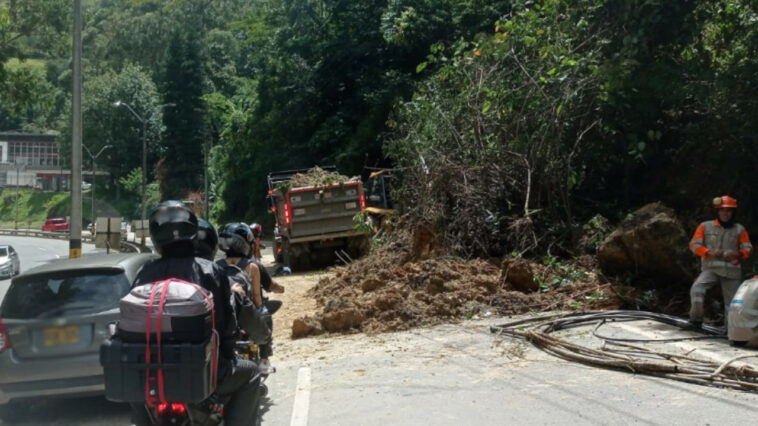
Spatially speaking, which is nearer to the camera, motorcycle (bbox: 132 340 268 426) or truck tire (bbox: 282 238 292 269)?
motorcycle (bbox: 132 340 268 426)

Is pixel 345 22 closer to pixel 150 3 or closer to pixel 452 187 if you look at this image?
pixel 452 187

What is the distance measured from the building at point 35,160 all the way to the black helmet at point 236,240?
92378 millimetres

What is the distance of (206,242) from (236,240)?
1529 mm

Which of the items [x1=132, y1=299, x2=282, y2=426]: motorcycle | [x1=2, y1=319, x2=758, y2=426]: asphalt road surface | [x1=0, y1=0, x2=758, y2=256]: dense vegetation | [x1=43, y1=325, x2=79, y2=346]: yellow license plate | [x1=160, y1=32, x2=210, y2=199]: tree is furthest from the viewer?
[x1=160, y1=32, x2=210, y2=199]: tree

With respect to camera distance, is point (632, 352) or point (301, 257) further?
point (301, 257)

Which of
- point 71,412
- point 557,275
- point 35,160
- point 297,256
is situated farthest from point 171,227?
point 35,160

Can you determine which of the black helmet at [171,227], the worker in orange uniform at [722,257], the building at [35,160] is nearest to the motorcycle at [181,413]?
the black helmet at [171,227]

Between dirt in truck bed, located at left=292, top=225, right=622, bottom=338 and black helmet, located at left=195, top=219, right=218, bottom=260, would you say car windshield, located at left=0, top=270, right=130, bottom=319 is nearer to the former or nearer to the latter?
black helmet, located at left=195, top=219, right=218, bottom=260

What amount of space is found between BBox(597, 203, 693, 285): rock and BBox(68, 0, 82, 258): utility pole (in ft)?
35.1

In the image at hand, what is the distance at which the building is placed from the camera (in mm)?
97625

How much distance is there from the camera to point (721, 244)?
10008mm

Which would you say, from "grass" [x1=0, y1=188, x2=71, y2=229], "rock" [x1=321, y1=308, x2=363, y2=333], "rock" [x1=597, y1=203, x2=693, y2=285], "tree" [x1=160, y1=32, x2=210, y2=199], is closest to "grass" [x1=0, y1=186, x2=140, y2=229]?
"grass" [x1=0, y1=188, x2=71, y2=229]

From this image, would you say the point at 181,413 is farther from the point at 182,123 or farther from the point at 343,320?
the point at 182,123

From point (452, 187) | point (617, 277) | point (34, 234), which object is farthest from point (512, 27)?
point (34, 234)
